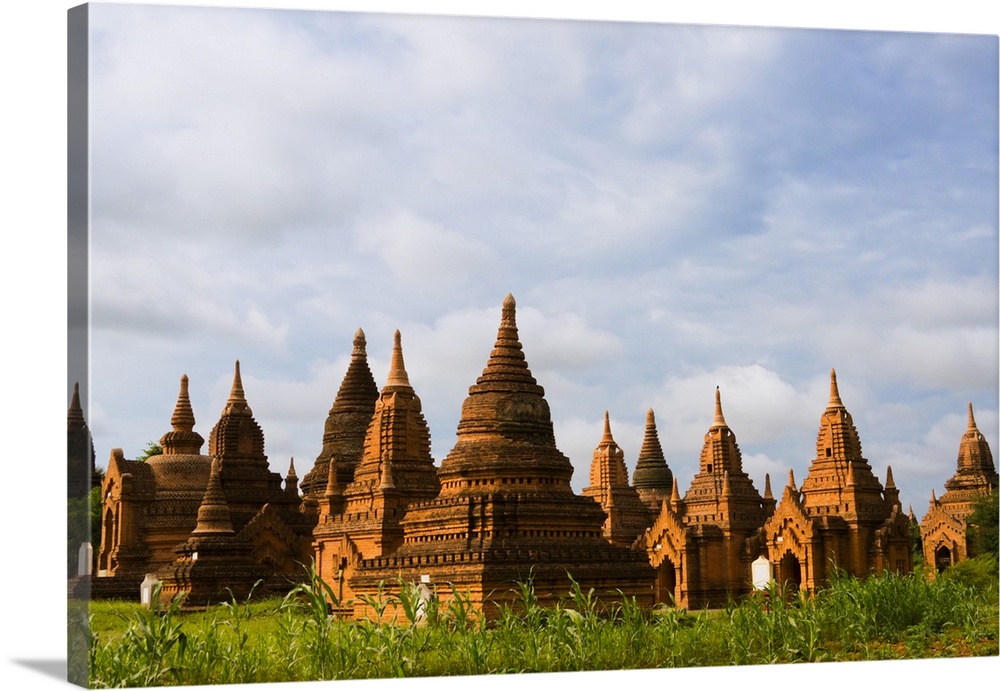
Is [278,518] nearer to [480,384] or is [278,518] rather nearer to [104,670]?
[480,384]

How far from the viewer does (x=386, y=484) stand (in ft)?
107

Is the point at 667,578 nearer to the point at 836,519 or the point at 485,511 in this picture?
the point at 836,519

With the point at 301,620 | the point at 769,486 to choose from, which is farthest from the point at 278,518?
the point at 301,620

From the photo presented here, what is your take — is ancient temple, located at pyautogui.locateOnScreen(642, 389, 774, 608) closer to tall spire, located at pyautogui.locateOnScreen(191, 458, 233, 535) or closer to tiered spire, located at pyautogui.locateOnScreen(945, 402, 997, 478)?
tiered spire, located at pyautogui.locateOnScreen(945, 402, 997, 478)

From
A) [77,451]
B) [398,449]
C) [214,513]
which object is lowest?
[214,513]

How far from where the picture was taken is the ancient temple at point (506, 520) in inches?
935

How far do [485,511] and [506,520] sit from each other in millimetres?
434

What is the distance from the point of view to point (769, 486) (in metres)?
46.4

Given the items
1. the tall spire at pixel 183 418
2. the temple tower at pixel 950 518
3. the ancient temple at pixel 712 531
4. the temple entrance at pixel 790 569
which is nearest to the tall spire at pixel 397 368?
the tall spire at pixel 183 418

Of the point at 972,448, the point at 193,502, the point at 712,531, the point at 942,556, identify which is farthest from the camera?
the point at 942,556

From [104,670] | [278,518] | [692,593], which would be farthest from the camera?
[692,593]

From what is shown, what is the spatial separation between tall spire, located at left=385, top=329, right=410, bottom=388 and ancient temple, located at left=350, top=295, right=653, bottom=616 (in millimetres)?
6959

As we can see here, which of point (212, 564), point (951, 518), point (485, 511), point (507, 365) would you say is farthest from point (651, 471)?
point (485, 511)

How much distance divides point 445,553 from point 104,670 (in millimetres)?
10599
